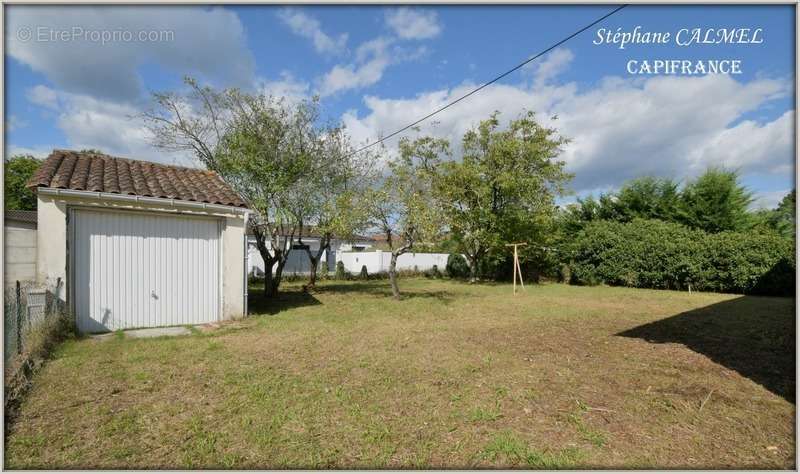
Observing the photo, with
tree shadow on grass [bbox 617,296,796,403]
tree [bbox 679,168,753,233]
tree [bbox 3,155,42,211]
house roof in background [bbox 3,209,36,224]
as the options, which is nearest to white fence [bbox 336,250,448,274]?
tree [bbox 679,168,753,233]

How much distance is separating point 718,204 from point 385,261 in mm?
16997

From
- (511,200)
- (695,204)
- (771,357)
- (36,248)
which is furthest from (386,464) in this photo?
(695,204)

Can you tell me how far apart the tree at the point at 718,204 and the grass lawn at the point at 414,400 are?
13551 mm

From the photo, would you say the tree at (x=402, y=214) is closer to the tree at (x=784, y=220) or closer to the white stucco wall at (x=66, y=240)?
the white stucco wall at (x=66, y=240)

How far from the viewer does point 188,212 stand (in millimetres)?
7539

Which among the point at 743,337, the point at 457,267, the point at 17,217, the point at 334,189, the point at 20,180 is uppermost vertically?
the point at 20,180

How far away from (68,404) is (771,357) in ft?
28.7

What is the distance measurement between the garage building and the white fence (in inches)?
601

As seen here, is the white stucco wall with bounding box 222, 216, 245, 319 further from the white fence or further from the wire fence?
the white fence

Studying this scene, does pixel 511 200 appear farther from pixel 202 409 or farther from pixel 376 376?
pixel 202 409

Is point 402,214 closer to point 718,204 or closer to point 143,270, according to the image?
point 143,270

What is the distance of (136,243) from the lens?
709cm

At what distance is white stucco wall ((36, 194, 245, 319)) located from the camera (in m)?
6.12

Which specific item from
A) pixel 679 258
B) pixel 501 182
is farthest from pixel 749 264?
pixel 501 182
